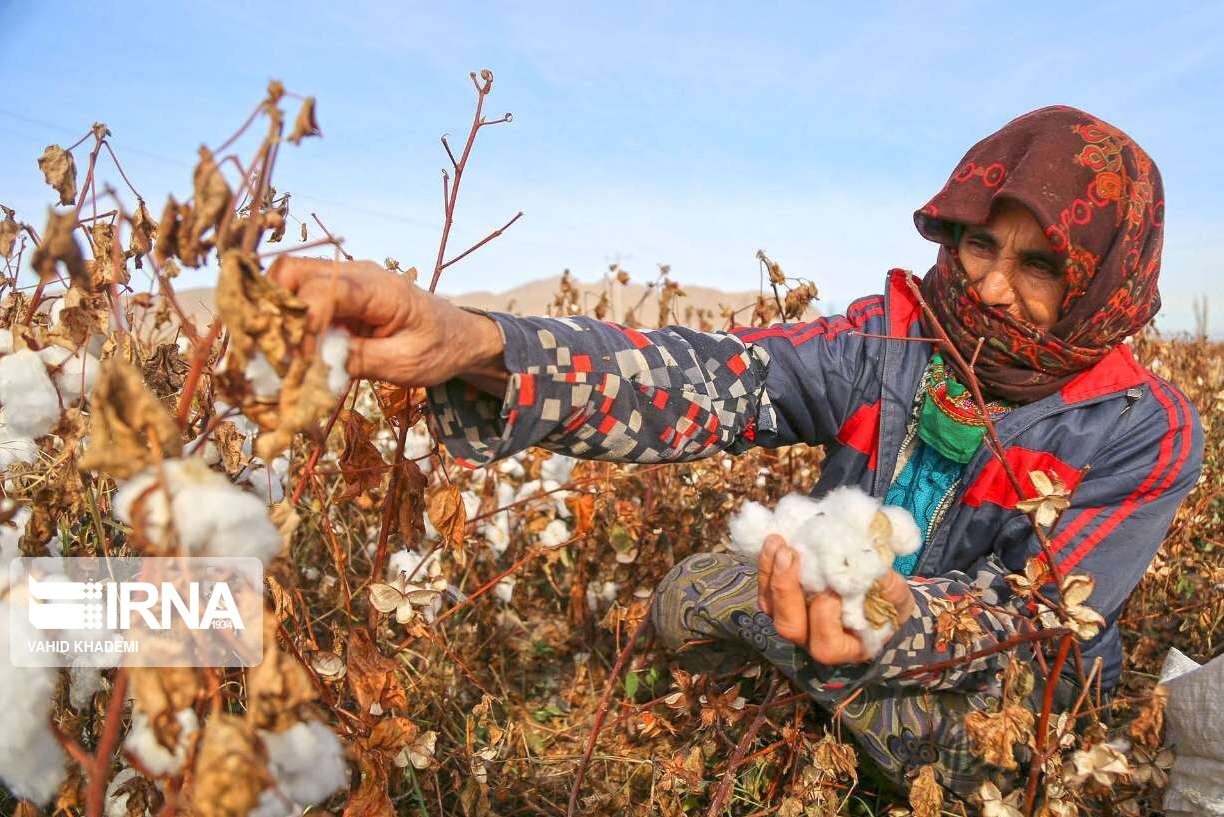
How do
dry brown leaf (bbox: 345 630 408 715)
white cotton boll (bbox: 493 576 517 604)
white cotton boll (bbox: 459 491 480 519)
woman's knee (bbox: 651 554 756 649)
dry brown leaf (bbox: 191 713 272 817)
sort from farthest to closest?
white cotton boll (bbox: 459 491 480 519), white cotton boll (bbox: 493 576 517 604), woman's knee (bbox: 651 554 756 649), dry brown leaf (bbox: 345 630 408 715), dry brown leaf (bbox: 191 713 272 817)

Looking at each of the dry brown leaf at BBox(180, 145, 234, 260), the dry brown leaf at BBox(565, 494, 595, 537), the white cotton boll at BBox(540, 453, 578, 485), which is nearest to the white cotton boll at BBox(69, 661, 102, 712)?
the dry brown leaf at BBox(180, 145, 234, 260)

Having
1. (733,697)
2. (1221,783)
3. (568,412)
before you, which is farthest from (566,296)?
(1221,783)

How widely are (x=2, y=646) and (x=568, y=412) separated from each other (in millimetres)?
613

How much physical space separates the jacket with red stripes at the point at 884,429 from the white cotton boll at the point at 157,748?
46cm

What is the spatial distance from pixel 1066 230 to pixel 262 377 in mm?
1246

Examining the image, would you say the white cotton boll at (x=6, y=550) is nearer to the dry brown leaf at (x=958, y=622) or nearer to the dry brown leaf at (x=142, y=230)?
the dry brown leaf at (x=142, y=230)

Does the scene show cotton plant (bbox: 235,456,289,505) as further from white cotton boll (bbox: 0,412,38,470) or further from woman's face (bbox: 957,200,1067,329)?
woman's face (bbox: 957,200,1067,329)

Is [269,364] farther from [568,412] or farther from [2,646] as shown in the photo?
[568,412]

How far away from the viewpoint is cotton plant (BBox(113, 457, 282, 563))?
594mm

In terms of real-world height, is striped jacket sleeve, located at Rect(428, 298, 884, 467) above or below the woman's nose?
below

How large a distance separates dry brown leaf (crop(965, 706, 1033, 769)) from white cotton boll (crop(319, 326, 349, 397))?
93 centimetres

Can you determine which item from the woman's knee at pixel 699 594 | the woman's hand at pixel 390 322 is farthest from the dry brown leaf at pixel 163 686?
the woman's knee at pixel 699 594

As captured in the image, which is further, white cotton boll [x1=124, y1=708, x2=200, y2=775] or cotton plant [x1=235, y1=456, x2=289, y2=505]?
cotton plant [x1=235, y1=456, x2=289, y2=505]

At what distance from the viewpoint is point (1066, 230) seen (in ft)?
4.55
